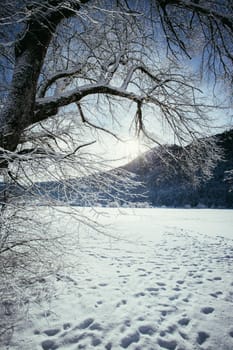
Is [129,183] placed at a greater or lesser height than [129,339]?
greater

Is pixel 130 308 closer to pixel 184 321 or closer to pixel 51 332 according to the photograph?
pixel 184 321

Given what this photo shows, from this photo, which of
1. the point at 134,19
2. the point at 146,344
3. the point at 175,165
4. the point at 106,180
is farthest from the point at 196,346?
the point at 134,19

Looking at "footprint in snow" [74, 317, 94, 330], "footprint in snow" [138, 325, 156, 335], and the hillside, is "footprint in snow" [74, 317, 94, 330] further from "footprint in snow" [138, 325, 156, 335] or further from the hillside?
the hillside

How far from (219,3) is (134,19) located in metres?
1.22

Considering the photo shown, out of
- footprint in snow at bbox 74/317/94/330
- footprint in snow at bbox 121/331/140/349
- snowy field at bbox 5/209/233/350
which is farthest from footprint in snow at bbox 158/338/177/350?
footprint in snow at bbox 74/317/94/330

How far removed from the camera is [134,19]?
316 cm

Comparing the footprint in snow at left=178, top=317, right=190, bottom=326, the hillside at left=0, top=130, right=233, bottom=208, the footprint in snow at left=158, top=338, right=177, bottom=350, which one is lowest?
the footprint in snow at left=158, top=338, right=177, bottom=350

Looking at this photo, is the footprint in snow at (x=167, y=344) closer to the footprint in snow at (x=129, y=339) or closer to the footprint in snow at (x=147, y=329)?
the footprint in snow at (x=147, y=329)

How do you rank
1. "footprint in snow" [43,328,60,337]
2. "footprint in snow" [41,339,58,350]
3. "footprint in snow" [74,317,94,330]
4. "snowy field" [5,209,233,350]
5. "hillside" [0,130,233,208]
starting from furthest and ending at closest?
"footprint in snow" [74,317,94,330], "footprint in snow" [43,328,60,337], "snowy field" [5,209,233,350], "footprint in snow" [41,339,58,350], "hillside" [0,130,233,208]

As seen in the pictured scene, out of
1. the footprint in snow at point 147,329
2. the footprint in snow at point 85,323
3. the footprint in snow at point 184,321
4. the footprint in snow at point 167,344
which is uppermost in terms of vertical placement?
the footprint in snow at point 184,321

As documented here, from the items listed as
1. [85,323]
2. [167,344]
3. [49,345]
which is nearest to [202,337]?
[167,344]

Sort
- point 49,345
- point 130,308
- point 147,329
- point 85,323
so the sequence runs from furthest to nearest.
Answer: point 130,308
point 85,323
point 147,329
point 49,345

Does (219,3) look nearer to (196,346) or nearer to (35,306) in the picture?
(196,346)

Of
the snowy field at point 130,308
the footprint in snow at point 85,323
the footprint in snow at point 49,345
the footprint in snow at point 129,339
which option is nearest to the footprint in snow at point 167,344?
the snowy field at point 130,308
